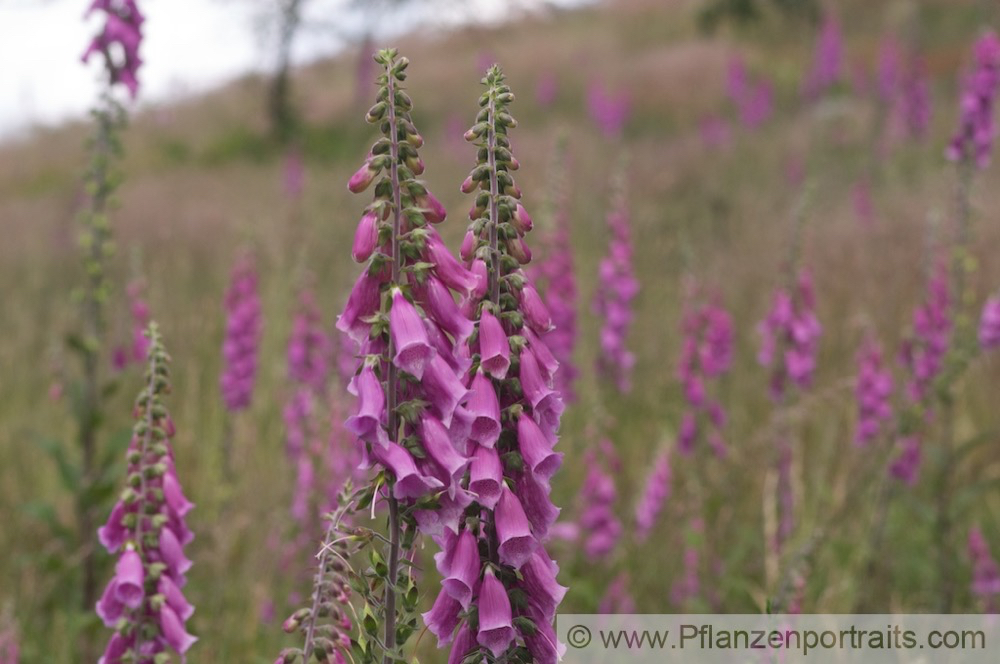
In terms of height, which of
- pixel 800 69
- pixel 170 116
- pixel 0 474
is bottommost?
pixel 0 474

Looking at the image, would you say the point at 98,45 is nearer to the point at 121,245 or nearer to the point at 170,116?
the point at 121,245

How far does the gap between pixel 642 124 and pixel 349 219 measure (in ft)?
40.4

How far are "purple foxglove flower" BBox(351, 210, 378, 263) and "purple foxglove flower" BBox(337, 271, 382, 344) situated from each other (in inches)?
1.3

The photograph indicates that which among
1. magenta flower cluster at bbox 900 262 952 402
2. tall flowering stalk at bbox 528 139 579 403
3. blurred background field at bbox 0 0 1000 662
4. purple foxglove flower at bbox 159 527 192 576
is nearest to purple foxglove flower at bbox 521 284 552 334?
purple foxglove flower at bbox 159 527 192 576

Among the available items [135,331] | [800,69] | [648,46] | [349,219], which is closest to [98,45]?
[135,331]

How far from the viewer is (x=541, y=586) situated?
55.2 inches

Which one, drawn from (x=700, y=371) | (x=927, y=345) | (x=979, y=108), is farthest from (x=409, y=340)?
(x=979, y=108)

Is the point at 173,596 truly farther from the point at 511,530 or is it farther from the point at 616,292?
the point at 616,292

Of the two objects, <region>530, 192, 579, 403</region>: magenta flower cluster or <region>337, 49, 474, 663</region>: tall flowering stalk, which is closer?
<region>337, 49, 474, 663</region>: tall flowering stalk

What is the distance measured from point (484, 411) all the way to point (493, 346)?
0.10 metres

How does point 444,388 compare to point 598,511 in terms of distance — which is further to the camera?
point 598,511

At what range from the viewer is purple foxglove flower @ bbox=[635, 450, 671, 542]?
4016 mm

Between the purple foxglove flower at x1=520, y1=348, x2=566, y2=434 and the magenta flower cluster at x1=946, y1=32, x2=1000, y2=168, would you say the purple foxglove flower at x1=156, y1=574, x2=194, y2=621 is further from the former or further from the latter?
the magenta flower cluster at x1=946, y1=32, x2=1000, y2=168

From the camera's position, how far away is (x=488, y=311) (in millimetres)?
1368
